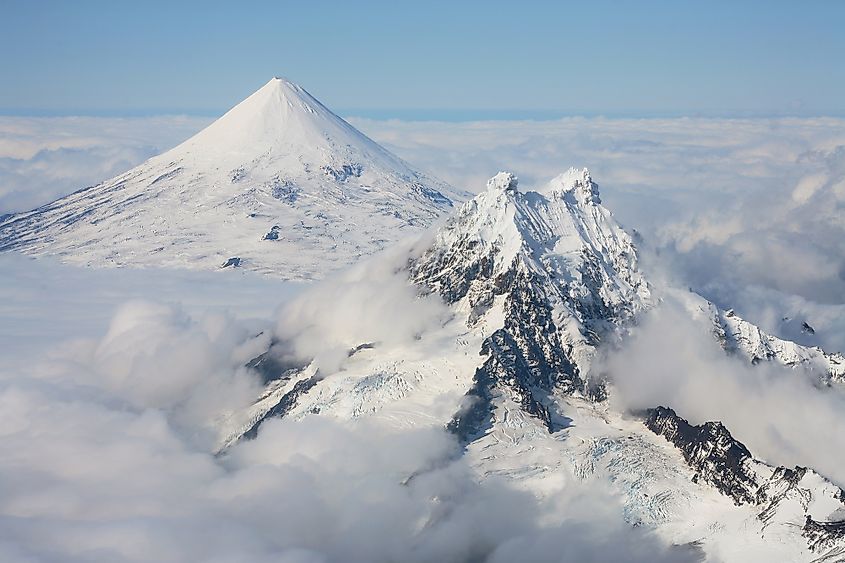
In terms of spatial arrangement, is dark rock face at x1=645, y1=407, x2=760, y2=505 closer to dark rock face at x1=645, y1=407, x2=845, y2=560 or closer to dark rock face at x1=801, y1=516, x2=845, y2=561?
dark rock face at x1=645, y1=407, x2=845, y2=560

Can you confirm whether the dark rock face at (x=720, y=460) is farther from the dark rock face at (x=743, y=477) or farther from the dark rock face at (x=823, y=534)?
the dark rock face at (x=823, y=534)

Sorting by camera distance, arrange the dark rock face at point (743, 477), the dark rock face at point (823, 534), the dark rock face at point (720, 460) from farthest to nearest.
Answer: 1. the dark rock face at point (720, 460)
2. the dark rock face at point (743, 477)
3. the dark rock face at point (823, 534)

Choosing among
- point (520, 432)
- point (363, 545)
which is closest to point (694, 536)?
point (520, 432)

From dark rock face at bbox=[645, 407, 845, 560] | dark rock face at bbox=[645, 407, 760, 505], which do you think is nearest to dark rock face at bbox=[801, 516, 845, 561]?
dark rock face at bbox=[645, 407, 845, 560]

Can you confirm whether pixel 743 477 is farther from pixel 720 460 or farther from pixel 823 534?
pixel 823 534

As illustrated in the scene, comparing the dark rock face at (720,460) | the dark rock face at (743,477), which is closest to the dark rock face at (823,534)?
the dark rock face at (743,477)

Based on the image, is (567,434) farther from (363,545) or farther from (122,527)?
(122,527)

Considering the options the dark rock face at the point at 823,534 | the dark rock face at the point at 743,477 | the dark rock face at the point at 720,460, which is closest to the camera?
the dark rock face at the point at 823,534

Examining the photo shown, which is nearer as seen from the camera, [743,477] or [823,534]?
[823,534]

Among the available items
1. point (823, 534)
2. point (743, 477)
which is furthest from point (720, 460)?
point (823, 534)
